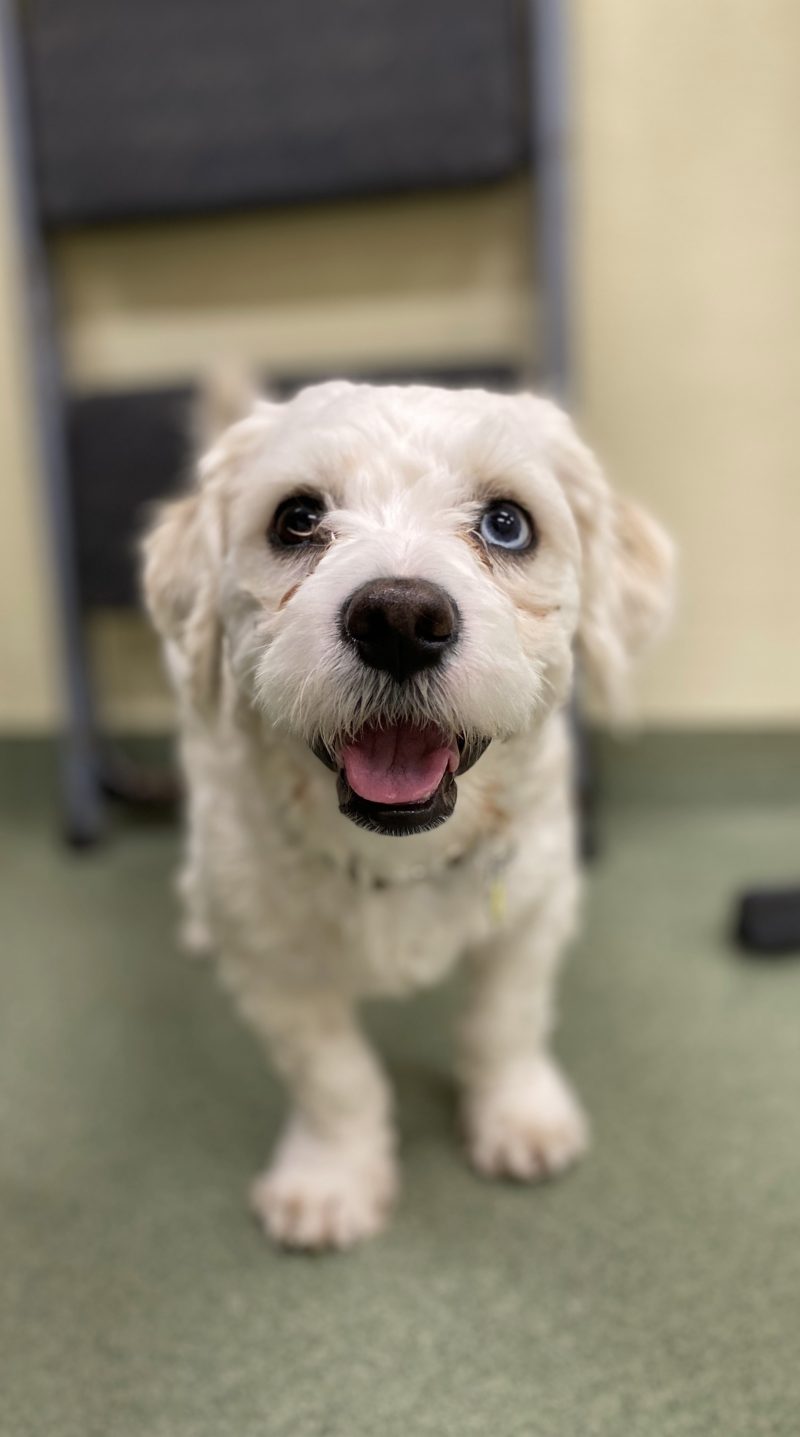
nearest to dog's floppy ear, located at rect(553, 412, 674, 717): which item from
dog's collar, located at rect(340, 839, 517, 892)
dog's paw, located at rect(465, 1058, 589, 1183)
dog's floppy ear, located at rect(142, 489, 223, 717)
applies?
dog's collar, located at rect(340, 839, 517, 892)

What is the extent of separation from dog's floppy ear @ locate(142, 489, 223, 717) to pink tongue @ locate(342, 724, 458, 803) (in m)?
0.19

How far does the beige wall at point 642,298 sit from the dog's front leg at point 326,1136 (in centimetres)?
88

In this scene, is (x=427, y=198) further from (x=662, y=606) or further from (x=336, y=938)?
(x=336, y=938)

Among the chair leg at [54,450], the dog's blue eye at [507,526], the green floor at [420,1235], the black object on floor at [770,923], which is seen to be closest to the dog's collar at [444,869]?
the dog's blue eye at [507,526]

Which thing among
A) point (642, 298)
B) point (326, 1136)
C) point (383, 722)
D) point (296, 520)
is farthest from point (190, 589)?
point (642, 298)

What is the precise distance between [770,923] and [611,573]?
61 cm

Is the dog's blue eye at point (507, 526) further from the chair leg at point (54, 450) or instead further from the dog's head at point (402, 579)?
the chair leg at point (54, 450)

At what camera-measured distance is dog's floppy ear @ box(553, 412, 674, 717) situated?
737 mm

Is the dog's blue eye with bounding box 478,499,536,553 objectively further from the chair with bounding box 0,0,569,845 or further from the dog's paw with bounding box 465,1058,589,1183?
the chair with bounding box 0,0,569,845

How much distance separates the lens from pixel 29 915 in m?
1.38

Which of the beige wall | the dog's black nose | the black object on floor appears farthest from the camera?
the beige wall

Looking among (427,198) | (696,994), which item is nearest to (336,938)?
(696,994)

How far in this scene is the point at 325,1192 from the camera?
83cm

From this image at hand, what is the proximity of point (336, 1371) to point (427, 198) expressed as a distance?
138 cm
